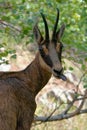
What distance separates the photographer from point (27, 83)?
5164mm

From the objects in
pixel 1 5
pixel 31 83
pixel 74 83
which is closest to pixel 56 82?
pixel 74 83

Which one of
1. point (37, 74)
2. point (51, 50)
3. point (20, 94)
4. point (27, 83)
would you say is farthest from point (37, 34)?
point (20, 94)

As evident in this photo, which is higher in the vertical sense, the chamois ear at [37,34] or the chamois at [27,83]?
the chamois ear at [37,34]

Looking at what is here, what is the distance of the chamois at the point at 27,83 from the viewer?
486 centimetres

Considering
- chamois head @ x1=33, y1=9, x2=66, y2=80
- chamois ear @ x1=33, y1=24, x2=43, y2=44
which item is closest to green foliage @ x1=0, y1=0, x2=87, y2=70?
chamois ear @ x1=33, y1=24, x2=43, y2=44

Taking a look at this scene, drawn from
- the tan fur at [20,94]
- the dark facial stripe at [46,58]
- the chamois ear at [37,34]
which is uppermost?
the chamois ear at [37,34]

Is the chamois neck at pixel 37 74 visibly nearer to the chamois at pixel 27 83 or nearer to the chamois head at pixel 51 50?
the chamois at pixel 27 83

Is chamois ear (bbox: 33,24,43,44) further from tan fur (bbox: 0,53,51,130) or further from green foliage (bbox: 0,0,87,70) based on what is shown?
green foliage (bbox: 0,0,87,70)

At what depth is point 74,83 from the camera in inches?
477

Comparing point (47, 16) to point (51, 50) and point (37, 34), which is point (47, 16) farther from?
point (51, 50)

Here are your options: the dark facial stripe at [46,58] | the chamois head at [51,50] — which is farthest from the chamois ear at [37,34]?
the dark facial stripe at [46,58]

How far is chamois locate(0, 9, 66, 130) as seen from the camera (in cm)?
486

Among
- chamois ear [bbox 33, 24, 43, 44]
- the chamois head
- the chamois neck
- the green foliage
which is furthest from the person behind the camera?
the green foliage

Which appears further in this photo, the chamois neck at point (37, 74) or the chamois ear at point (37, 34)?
the chamois neck at point (37, 74)
